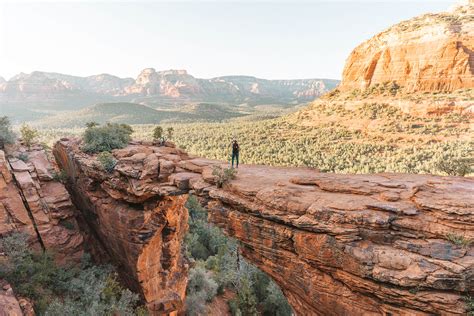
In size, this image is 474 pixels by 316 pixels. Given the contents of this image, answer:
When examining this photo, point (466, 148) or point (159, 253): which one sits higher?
point (466, 148)

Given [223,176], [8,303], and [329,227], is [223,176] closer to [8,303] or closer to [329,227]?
[329,227]

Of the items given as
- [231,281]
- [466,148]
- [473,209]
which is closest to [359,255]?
[473,209]

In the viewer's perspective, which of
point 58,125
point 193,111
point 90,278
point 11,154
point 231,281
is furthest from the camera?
point 193,111

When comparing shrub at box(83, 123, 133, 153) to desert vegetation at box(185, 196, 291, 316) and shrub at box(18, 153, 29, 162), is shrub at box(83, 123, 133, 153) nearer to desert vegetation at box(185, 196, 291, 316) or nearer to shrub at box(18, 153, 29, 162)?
shrub at box(18, 153, 29, 162)

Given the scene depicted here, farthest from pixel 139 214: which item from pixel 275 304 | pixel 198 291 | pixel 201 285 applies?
pixel 275 304

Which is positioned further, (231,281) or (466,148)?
(466,148)

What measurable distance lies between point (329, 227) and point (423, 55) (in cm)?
4983

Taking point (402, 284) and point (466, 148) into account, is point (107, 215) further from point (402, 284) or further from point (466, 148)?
point (466, 148)

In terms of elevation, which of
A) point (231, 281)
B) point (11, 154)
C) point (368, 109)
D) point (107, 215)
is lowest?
point (231, 281)

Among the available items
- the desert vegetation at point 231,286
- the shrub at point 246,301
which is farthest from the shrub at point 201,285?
the shrub at point 246,301

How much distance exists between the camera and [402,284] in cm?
686

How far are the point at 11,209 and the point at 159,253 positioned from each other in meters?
8.08

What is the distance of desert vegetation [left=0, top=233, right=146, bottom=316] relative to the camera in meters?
11.7

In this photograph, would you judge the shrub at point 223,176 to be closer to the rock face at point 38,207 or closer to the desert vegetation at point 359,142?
the desert vegetation at point 359,142
